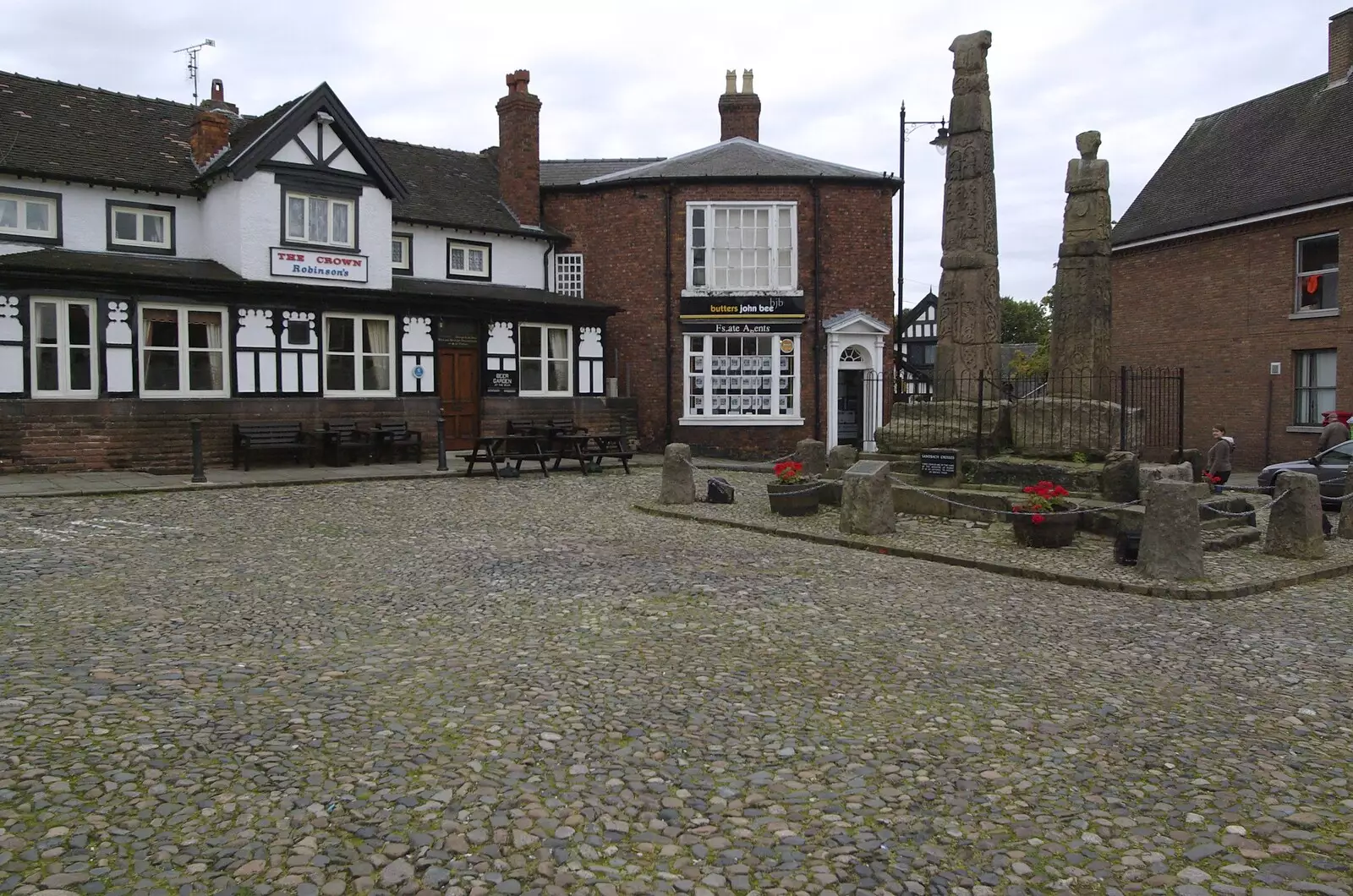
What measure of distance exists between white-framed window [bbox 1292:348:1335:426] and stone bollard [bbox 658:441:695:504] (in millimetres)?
16729

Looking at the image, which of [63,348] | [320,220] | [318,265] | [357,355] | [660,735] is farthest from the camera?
[357,355]

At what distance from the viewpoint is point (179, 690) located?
5566 millimetres

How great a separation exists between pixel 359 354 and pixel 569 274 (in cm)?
729

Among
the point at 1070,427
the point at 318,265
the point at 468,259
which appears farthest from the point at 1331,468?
the point at 318,265

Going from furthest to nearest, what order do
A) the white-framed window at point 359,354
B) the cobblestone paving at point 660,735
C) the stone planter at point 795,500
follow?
the white-framed window at point 359,354, the stone planter at point 795,500, the cobblestone paving at point 660,735

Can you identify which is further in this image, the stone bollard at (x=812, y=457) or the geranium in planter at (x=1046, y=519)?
the stone bollard at (x=812, y=457)

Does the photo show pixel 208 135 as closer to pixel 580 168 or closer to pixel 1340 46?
pixel 580 168

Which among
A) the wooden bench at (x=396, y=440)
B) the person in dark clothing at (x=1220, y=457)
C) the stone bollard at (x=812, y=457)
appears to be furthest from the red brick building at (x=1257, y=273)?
the wooden bench at (x=396, y=440)

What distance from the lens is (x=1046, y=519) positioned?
1082 centimetres

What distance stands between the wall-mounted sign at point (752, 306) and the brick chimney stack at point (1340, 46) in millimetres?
14408

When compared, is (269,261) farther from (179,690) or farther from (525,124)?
(179,690)

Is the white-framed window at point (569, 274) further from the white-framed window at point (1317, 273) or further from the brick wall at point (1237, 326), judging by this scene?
the white-framed window at point (1317, 273)

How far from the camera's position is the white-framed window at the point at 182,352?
19.9 m

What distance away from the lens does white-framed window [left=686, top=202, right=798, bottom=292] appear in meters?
26.6
